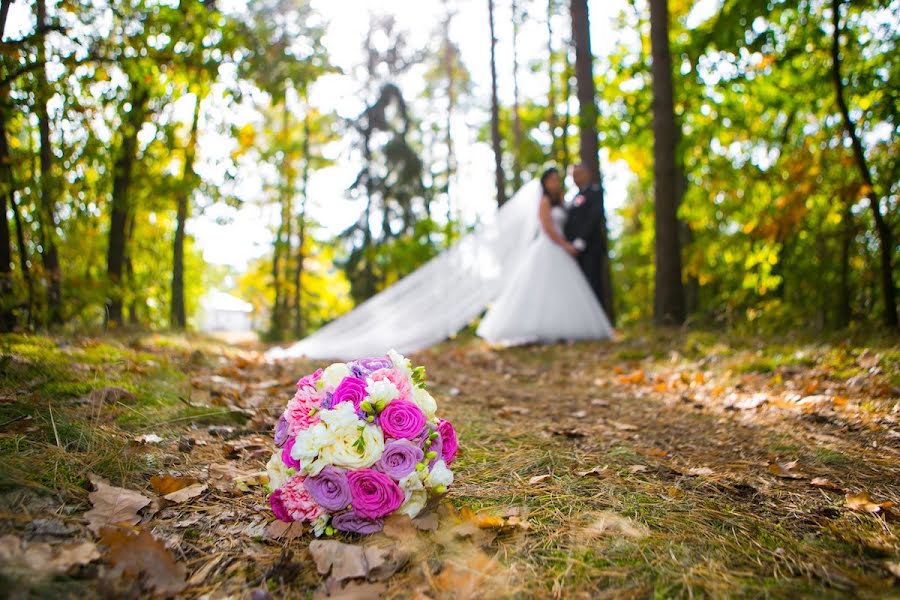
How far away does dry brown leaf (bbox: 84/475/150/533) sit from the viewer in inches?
70.0

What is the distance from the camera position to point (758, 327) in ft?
25.6

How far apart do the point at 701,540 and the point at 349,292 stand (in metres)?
16.0

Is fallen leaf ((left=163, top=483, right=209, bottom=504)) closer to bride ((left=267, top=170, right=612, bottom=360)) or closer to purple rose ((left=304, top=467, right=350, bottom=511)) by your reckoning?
purple rose ((left=304, top=467, right=350, bottom=511))

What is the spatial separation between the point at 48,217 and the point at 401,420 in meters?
5.49

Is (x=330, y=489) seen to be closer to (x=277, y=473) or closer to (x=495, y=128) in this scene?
(x=277, y=473)

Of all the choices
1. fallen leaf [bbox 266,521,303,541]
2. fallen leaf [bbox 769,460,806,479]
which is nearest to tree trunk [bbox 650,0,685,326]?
fallen leaf [bbox 769,460,806,479]

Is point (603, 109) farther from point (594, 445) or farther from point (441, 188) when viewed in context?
point (594, 445)

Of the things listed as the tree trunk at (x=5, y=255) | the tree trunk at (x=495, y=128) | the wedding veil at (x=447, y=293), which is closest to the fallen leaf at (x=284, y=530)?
the tree trunk at (x=5, y=255)

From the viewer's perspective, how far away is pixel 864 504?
78.9 inches

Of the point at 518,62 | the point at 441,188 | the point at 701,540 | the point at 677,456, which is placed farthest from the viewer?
the point at 441,188

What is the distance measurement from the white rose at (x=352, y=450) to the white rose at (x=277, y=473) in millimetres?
171

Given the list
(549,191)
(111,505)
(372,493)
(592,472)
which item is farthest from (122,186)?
(592,472)

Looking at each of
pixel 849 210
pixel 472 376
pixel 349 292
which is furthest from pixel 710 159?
pixel 349 292

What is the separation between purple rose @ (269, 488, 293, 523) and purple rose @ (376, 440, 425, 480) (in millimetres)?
332
